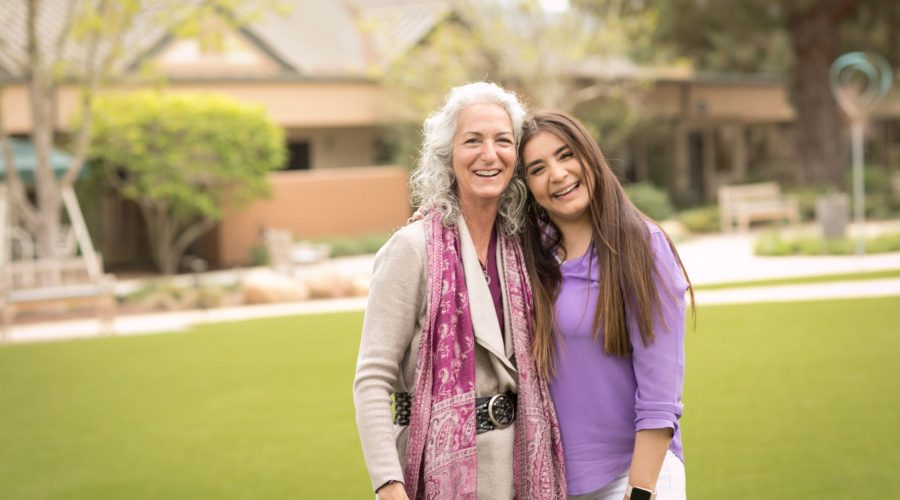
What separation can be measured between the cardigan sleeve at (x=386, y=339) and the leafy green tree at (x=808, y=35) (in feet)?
78.2

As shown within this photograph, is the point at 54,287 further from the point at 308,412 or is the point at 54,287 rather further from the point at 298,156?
the point at 298,156

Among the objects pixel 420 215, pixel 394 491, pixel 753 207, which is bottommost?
pixel 394 491

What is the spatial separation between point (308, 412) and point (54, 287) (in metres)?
8.65

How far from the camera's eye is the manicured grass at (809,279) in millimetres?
15539

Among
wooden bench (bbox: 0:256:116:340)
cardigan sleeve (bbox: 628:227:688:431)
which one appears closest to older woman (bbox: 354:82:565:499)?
cardigan sleeve (bbox: 628:227:688:431)

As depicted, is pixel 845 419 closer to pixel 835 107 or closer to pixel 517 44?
pixel 517 44

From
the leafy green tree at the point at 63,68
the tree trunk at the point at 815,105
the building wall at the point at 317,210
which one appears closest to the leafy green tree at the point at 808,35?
the tree trunk at the point at 815,105

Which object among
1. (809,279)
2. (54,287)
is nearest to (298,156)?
(54,287)

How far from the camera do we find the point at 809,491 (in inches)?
243

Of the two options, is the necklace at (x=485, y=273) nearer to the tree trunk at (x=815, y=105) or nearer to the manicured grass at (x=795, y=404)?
the manicured grass at (x=795, y=404)

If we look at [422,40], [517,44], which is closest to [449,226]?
[517,44]

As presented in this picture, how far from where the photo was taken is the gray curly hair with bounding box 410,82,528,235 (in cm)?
324

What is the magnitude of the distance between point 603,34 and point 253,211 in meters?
8.39

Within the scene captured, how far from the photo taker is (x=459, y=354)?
3084mm
